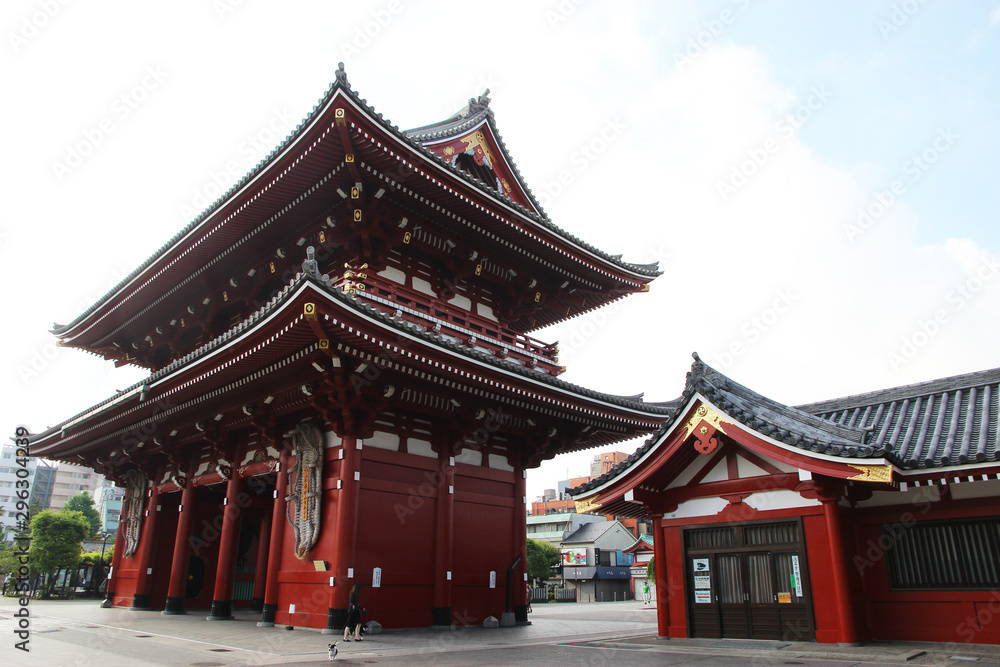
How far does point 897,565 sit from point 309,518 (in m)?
12.4

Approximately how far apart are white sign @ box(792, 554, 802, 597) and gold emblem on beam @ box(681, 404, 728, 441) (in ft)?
8.24

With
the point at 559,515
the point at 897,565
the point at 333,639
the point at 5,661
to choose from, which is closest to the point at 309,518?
the point at 333,639


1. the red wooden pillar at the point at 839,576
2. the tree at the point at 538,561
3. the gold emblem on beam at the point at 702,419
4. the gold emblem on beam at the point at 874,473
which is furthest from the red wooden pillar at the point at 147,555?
the tree at the point at 538,561

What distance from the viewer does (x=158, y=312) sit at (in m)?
24.2

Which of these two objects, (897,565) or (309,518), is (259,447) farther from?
(897,565)

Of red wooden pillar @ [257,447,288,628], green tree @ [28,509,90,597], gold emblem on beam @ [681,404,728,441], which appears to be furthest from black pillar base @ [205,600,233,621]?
→ green tree @ [28,509,90,597]

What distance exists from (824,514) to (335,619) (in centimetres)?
1039

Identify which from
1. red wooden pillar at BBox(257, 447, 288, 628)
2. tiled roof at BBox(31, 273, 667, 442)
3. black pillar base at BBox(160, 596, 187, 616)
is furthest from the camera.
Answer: black pillar base at BBox(160, 596, 187, 616)

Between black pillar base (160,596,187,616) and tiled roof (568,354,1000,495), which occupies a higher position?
tiled roof (568,354,1000,495)

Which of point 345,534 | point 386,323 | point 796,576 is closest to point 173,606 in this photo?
point 345,534

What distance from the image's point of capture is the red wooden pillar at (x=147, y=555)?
71.0ft

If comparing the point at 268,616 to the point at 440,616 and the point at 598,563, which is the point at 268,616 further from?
the point at 598,563

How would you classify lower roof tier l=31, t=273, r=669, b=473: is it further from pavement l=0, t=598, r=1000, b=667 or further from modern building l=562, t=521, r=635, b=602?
modern building l=562, t=521, r=635, b=602

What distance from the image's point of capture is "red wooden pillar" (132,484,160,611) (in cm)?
2164
